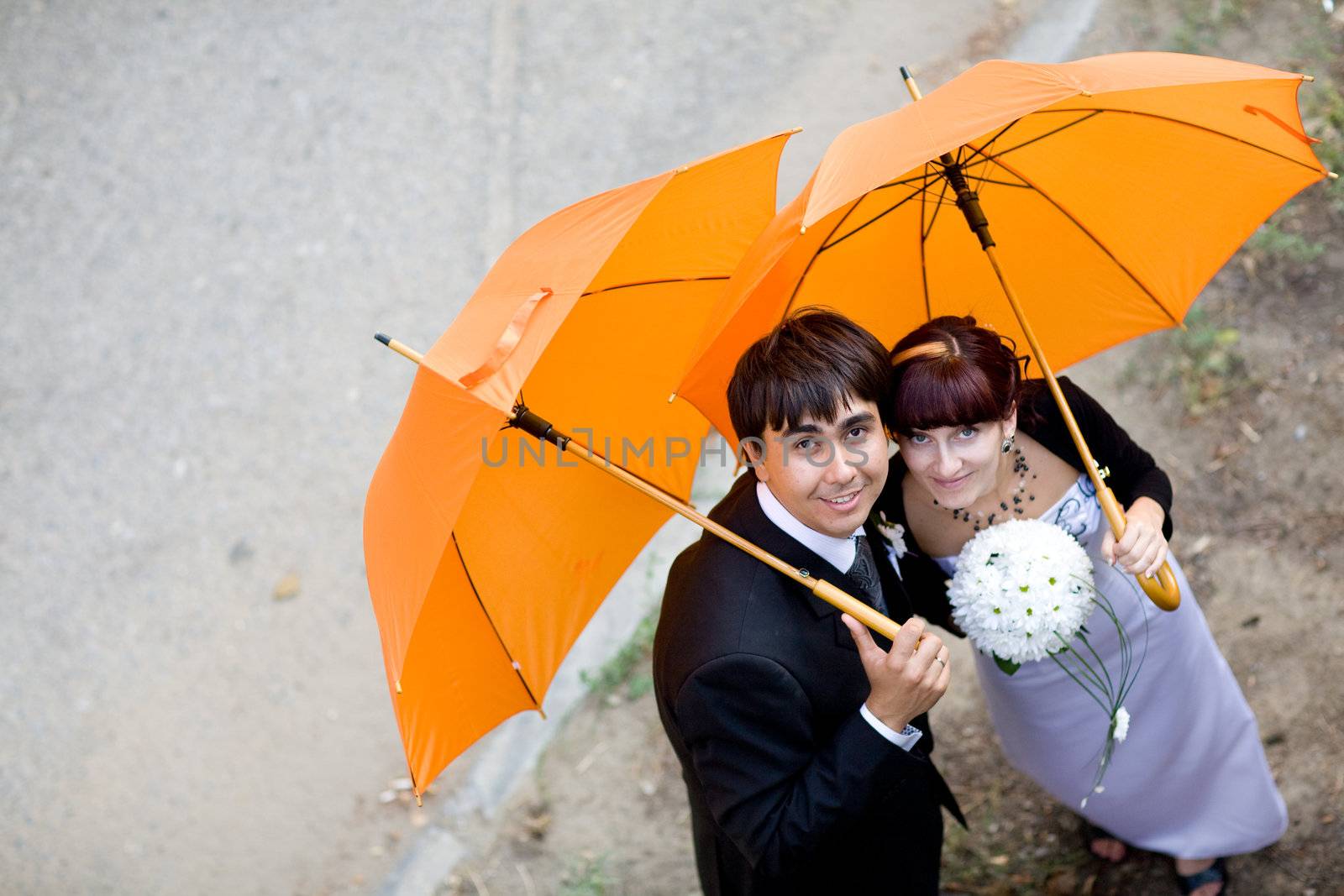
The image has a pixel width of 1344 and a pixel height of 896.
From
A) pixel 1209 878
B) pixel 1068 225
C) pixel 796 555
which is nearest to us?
pixel 796 555

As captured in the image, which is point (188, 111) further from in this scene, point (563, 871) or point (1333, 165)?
point (1333, 165)

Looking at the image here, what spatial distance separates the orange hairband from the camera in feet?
8.95

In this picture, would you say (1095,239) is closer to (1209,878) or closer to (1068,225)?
(1068,225)

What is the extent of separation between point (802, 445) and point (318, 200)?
19.6ft

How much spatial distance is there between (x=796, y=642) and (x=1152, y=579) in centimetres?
95

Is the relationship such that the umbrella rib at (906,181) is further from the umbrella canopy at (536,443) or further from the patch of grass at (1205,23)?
the patch of grass at (1205,23)

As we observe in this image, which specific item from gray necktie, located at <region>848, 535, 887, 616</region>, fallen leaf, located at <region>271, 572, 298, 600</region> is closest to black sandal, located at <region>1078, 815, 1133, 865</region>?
gray necktie, located at <region>848, 535, 887, 616</region>

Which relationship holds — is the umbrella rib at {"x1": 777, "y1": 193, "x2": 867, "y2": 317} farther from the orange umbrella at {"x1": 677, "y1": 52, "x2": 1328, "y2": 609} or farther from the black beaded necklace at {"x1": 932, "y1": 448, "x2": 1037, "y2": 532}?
the black beaded necklace at {"x1": 932, "y1": 448, "x2": 1037, "y2": 532}

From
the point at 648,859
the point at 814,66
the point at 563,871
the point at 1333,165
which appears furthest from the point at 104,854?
the point at 1333,165

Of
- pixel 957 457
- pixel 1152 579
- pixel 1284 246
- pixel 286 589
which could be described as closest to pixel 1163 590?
pixel 1152 579

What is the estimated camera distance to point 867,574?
2791 millimetres

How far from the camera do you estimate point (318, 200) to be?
7609 millimetres

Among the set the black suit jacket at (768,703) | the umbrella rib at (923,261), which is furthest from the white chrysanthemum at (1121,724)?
the umbrella rib at (923,261)

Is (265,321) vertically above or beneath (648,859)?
above
